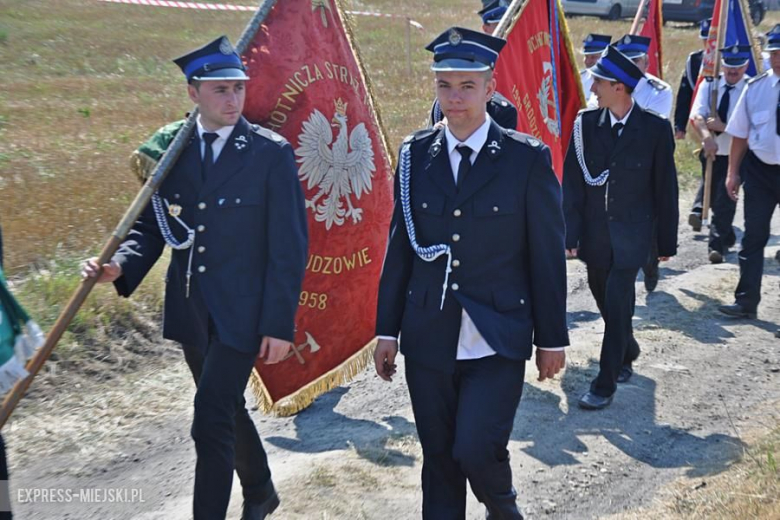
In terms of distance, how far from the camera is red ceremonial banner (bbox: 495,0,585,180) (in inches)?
255

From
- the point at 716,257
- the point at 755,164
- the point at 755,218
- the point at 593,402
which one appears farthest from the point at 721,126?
the point at 593,402

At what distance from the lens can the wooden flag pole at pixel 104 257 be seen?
143 inches

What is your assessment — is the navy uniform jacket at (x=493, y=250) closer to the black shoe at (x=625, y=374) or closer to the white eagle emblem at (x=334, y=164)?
the white eagle emblem at (x=334, y=164)

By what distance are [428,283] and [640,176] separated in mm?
2426

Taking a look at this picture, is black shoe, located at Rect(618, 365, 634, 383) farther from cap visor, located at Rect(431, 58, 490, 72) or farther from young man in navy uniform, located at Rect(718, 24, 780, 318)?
cap visor, located at Rect(431, 58, 490, 72)

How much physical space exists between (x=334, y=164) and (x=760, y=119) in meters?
3.74

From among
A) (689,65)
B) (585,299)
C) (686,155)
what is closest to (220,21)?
(686,155)

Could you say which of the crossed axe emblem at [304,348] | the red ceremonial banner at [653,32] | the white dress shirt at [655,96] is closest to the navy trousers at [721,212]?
the red ceremonial banner at [653,32]

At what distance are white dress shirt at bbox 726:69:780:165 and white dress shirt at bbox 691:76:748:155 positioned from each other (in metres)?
1.65

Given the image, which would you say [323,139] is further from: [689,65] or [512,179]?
[689,65]

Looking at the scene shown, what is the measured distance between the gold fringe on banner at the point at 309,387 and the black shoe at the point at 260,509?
0.65 m

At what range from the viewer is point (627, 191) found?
5.79 metres

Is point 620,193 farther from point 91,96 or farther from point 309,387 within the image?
point 91,96

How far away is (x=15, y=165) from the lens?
9141 mm
